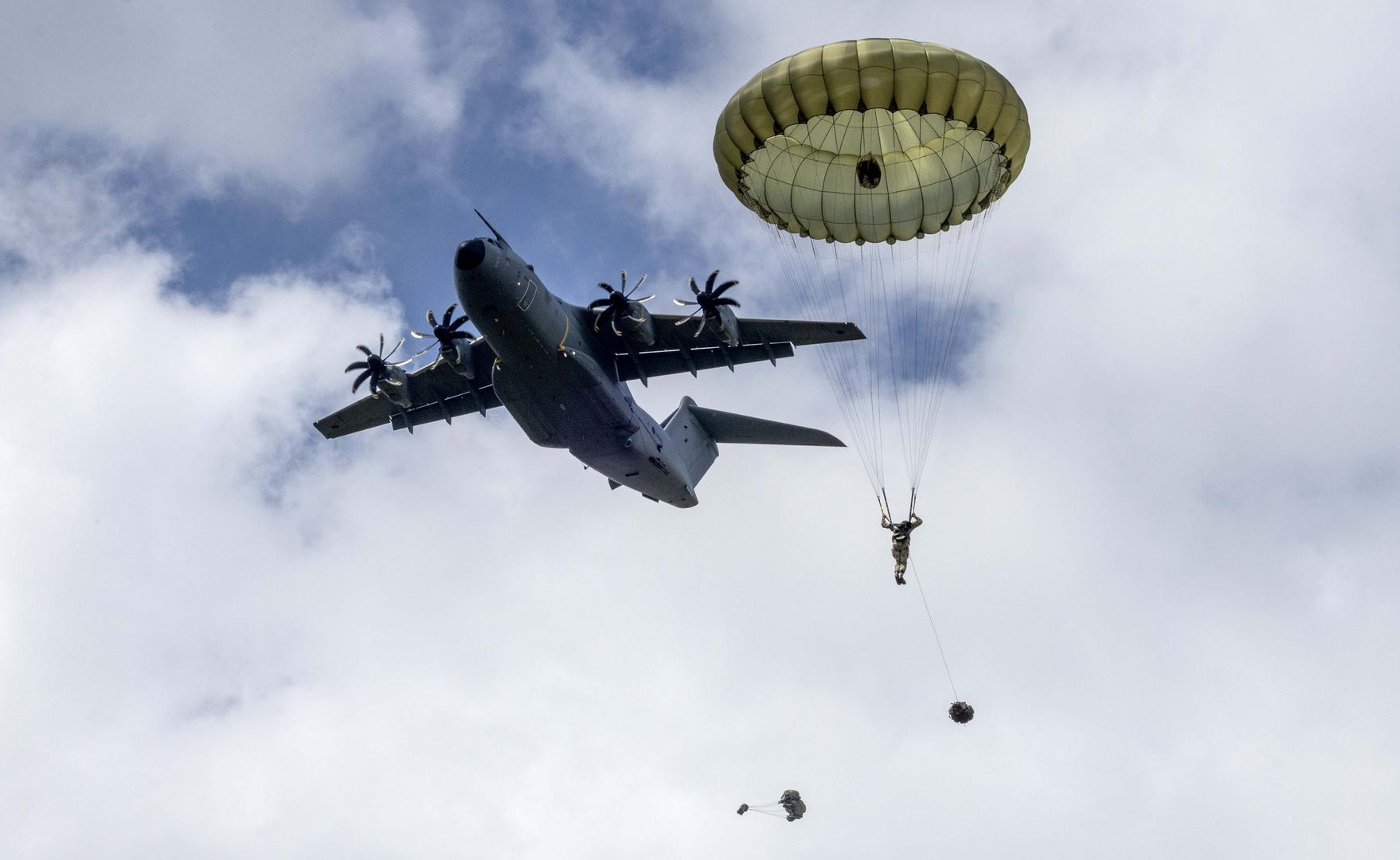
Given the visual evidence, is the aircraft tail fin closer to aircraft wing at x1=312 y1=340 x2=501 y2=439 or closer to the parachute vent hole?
aircraft wing at x1=312 y1=340 x2=501 y2=439

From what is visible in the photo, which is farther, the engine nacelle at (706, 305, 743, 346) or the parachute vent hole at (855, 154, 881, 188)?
the engine nacelle at (706, 305, 743, 346)

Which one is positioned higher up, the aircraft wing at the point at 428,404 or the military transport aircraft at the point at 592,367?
the aircraft wing at the point at 428,404

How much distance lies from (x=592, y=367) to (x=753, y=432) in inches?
278

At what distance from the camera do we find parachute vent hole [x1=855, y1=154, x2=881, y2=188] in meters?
24.8

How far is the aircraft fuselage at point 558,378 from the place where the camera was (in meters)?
23.4

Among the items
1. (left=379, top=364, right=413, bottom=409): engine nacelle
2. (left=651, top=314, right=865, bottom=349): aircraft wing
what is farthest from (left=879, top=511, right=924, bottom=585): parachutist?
(left=379, top=364, right=413, bottom=409): engine nacelle

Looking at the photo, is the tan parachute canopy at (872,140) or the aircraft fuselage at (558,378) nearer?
the tan parachute canopy at (872,140)

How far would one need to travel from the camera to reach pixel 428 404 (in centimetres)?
3200

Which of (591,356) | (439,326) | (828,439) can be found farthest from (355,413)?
(828,439)

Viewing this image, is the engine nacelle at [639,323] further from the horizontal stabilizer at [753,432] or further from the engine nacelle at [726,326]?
the horizontal stabilizer at [753,432]

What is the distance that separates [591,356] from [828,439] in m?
7.23

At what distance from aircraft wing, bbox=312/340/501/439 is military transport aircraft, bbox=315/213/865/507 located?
4cm

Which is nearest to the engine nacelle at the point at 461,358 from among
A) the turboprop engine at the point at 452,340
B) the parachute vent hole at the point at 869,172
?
the turboprop engine at the point at 452,340

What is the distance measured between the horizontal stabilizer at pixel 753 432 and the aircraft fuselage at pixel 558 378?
7.60 ft
